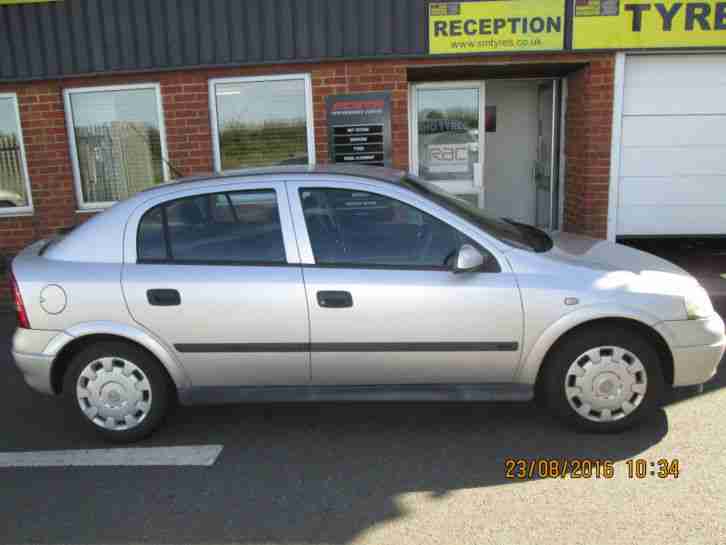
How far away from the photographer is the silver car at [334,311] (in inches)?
151

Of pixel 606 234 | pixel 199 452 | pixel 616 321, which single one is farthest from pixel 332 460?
pixel 606 234

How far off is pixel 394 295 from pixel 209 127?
14.9ft

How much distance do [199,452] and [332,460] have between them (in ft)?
2.78

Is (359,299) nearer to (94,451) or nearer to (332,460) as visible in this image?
(332,460)

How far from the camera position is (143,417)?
4.12 meters

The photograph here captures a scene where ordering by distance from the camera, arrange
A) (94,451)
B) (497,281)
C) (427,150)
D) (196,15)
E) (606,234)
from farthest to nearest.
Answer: (427,150) → (606,234) → (196,15) → (94,451) → (497,281)

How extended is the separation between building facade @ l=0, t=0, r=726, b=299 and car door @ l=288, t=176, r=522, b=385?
357 centimetres

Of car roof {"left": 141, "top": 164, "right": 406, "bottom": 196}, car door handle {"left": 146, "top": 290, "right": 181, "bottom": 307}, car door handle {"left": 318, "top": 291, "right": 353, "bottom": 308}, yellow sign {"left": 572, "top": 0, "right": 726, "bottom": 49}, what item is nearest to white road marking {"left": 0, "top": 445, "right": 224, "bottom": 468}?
car door handle {"left": 146, "top": 290, "right": 181, "bottom": 307}

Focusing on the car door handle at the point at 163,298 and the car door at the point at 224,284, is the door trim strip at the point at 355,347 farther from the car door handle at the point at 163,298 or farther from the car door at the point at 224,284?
the car door handle at the point at 163,298

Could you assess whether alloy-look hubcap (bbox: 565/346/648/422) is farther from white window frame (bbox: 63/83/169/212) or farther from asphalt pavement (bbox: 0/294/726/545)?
white window frame (bbox: 63/83/169/212)

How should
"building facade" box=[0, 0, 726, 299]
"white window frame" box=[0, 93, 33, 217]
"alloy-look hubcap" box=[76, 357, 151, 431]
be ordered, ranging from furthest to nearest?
"white window frame" box=[0, 93, 33, 217] < "building facade" box=[0, 0, 726, 299] < "alloy-look hubcap" box=[76, 357, 151, 431]

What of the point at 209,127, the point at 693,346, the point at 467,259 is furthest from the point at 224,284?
the point at 209,127

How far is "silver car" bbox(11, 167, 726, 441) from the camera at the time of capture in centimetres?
384

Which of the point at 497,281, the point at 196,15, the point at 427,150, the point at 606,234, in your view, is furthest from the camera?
the point at 427,150
